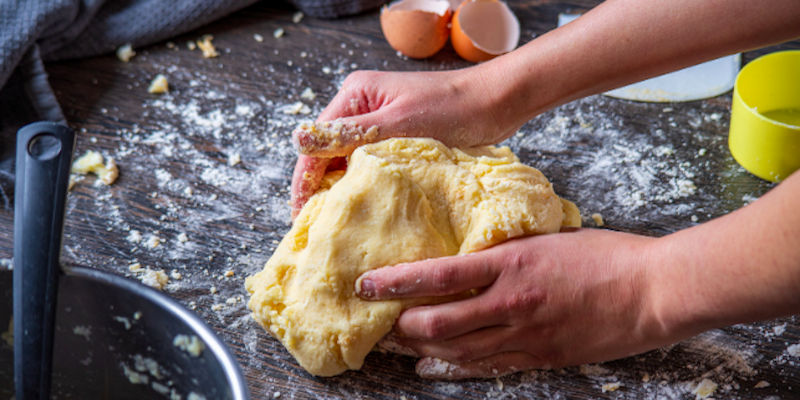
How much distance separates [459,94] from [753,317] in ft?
2.30

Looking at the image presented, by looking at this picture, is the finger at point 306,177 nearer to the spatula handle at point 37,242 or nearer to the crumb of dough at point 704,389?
the spatula handle at point 37,242

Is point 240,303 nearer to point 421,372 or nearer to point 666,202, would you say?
point 421,372

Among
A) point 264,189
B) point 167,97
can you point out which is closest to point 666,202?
point 264,189

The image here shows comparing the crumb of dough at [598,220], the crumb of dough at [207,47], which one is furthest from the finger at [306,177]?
the crumb of dough at [207,47]

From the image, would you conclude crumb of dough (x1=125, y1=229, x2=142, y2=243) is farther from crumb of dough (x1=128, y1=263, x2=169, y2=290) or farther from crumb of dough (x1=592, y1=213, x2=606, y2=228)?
crumb of dough (x1=592, y1=213, x2=606, y2=228)

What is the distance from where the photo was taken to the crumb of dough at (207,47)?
1.96m

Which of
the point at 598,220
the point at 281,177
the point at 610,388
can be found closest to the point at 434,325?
the point at 610,388

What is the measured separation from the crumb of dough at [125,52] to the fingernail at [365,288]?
1.34 meters

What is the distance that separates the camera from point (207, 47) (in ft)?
6.49

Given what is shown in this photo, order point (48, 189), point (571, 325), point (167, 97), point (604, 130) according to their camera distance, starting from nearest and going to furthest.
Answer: point (48, 189), point (571, 325), point (604, 130), point (167, 97)

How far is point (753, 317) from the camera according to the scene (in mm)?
908

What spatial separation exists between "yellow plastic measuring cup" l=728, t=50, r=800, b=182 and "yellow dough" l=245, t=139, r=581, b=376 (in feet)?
2.12

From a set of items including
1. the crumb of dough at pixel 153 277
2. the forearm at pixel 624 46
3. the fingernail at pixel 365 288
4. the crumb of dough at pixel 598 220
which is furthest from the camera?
the crumb of dough at pixel 598 220

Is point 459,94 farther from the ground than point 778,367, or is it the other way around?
point 459,94
